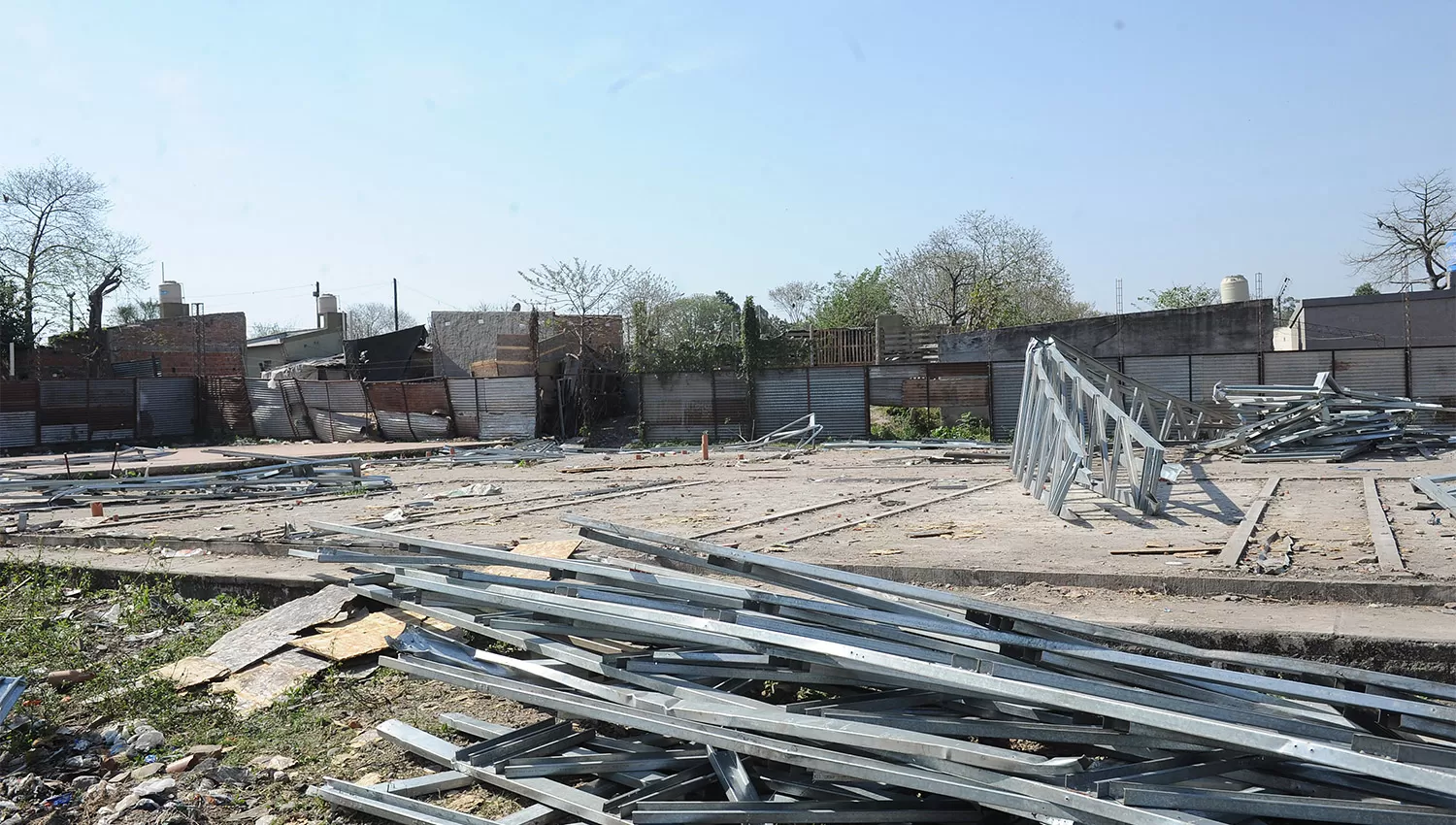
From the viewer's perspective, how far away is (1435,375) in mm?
21578

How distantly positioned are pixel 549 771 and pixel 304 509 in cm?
1008

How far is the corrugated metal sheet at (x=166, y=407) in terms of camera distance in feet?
102

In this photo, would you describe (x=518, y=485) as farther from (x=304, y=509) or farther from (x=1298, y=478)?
(x=1298, y=478)

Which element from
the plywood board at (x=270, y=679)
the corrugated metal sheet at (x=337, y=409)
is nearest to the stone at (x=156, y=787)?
the plywood board at (x=270, y=679)

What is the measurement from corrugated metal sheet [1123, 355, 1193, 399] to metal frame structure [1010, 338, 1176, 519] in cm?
937

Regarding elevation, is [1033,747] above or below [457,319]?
below

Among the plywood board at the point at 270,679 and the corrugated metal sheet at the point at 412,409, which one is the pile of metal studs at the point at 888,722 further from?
the corrugated metal sheet at the point at 412,409

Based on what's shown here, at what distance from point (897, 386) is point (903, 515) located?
14464mm

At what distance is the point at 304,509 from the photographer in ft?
42.3

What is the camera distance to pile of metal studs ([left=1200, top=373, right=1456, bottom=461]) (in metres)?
16.3

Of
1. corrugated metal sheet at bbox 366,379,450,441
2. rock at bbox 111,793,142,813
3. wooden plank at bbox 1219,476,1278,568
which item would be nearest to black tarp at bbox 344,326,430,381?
corrugated metal sheet at bbox 366,379,450,441

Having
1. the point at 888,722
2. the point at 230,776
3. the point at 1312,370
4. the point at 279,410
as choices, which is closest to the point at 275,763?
the point at 230,776

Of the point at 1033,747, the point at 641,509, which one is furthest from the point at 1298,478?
the point at 1033,747

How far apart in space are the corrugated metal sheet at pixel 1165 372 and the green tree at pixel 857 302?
23229 millimetres
